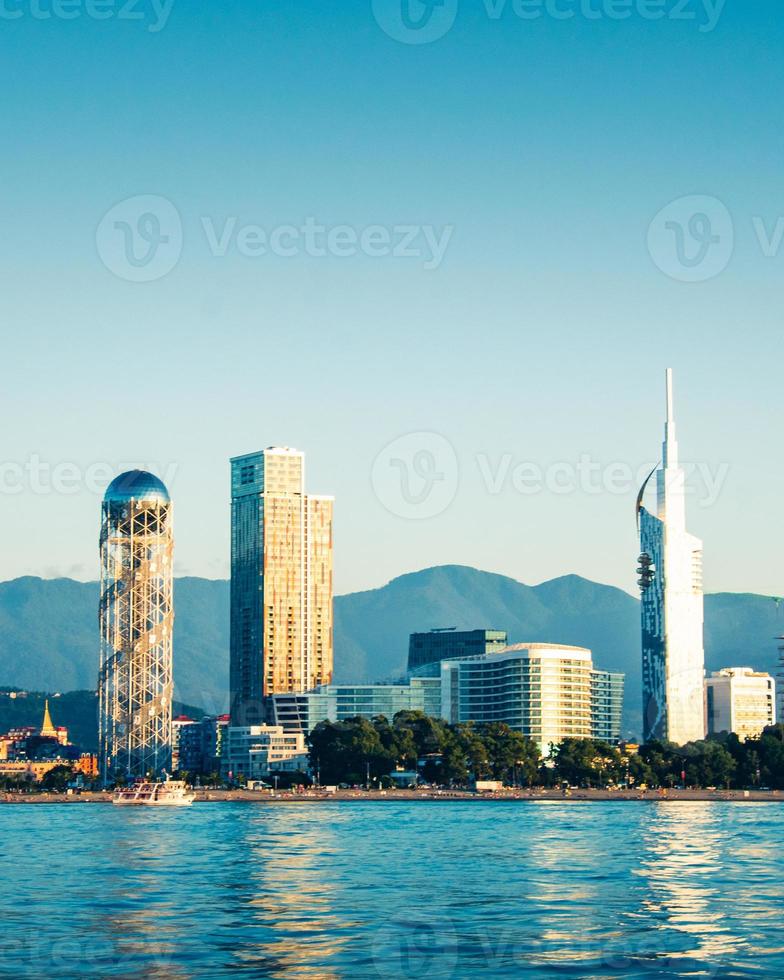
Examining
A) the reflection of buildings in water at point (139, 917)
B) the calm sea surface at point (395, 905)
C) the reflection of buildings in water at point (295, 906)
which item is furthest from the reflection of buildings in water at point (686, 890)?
the reflection of buildings in water at point (139, 917)

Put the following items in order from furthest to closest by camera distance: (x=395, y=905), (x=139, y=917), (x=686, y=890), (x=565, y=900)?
(x=686, y=890) → (x=565, y=900) → (x=395, y=905) → (x=139, y=917)

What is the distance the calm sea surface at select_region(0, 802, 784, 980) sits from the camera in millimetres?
55875

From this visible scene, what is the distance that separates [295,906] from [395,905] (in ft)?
14.2

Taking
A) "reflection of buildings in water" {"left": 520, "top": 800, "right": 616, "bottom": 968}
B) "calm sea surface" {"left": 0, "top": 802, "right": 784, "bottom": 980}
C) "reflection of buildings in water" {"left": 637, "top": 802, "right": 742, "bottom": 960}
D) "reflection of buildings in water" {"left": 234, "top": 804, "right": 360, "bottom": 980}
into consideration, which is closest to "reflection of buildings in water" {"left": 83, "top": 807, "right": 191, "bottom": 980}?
"calm sea surface" {"left": 0, "top": 802, "right": 784, "bottom": 980}

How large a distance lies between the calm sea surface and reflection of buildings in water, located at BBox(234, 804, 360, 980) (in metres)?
0.13

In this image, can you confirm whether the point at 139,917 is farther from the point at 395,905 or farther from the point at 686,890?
the point at 686,890

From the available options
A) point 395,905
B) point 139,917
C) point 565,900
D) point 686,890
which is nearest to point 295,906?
point 395,905

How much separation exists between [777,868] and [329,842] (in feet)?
128

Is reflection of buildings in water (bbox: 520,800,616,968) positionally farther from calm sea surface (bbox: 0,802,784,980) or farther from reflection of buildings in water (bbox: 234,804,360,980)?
reflection of buildings in water (bbox: 234,804,360,980)

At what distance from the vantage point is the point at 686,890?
79.9m

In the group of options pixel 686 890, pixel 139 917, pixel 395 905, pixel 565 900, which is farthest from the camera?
pixel 686 890

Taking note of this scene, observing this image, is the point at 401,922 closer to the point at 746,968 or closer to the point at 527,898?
the point at 527,898

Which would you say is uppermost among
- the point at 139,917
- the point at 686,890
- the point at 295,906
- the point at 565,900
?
the point at 139,917

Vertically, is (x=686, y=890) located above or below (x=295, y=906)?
below
